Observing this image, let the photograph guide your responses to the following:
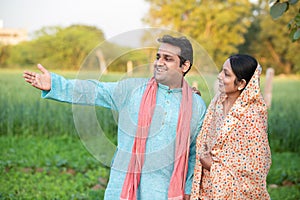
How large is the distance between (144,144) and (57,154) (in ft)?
13.7

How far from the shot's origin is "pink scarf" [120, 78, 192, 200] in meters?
2.52

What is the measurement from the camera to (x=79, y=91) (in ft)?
8.38

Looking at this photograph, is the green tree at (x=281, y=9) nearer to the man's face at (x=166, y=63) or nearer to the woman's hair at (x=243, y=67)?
the woman's hair at (x=243, y=67)

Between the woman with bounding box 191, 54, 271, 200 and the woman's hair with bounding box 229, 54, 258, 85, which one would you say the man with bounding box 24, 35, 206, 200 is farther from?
the woman's hair with bounding box 229, 54, 258, 85

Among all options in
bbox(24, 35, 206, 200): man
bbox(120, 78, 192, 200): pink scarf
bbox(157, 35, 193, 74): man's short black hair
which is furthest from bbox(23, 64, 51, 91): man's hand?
bbox(157, 35, 193, 74): man's short black hair

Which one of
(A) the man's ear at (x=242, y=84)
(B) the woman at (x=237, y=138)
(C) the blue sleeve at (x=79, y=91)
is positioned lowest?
(B) the woman at (x=237, y=138)

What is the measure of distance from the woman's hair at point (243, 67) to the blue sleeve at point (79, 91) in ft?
2.02

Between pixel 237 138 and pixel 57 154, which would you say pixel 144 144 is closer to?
pixel 237 138

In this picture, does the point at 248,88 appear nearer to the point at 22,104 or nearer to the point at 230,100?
the point at 230,100

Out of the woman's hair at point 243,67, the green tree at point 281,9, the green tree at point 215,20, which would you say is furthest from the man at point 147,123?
the green tree at point 215,20

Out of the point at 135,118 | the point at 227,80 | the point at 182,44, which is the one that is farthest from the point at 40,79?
the point at 227,80

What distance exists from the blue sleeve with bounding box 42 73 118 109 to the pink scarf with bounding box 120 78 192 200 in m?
0.20

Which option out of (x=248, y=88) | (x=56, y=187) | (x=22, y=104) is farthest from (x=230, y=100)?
(x=22, y=104)

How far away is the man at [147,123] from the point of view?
2.52 m
